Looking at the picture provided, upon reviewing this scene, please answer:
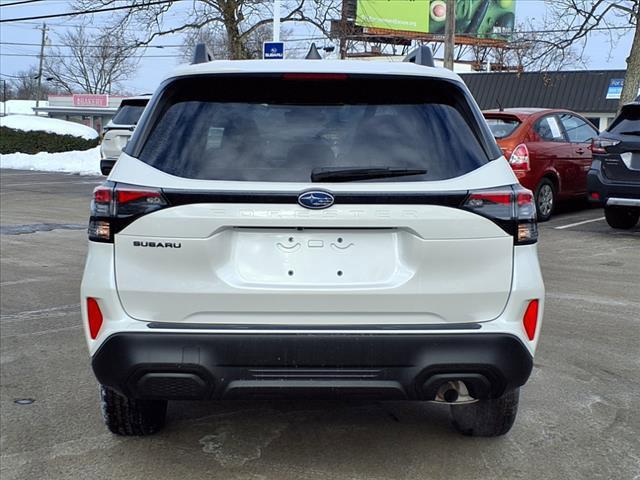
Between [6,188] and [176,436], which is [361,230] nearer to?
[176,436]

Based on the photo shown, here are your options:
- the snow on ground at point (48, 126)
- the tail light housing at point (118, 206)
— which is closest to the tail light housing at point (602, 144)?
the tail light housing at point (118, 206)

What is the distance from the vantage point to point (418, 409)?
444 centimetres

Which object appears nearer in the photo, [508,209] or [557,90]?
[508,209]

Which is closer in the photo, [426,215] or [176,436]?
[426,215]

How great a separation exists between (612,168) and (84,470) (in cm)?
885

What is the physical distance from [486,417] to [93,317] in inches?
76.2

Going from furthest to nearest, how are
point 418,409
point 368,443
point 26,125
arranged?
point 26,125 → point 418,409 → point 368,443

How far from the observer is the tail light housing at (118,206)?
3.16 metres

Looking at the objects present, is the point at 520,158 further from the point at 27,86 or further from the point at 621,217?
the point at 27,86

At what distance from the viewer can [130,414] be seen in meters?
3.85

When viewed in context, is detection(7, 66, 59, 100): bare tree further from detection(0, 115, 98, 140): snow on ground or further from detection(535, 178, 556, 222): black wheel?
detection(535, 178, 556, 222): black wheel

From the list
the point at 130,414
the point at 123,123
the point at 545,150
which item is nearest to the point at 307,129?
the point at 130,414

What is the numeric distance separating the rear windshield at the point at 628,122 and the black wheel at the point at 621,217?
1303 mm

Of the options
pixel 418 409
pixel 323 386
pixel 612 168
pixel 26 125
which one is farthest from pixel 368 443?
pixel 26 125
